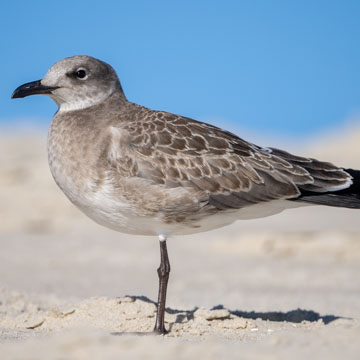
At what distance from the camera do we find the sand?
4984 millimetres

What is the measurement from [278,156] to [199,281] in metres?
4.67

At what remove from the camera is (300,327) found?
6996mm

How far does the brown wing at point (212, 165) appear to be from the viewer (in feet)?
22.1

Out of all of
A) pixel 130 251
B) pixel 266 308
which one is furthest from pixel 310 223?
pixel 266 308

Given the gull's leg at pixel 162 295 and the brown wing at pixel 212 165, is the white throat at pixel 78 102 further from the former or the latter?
the gull's leg at pixel 162 295

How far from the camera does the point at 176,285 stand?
11398 mm

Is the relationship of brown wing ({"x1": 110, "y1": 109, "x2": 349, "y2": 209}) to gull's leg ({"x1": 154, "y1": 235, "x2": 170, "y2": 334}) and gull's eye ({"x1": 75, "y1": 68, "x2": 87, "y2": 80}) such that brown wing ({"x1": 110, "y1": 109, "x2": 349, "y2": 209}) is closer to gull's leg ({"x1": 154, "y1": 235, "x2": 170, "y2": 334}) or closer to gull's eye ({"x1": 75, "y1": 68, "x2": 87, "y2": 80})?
gull's leg ({"x1": 154, "y1": 235, "x2": 170, "y2": 334})

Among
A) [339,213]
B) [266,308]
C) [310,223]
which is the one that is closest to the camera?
[266,308]

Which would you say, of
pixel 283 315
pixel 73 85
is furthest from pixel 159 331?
pixel 73 85

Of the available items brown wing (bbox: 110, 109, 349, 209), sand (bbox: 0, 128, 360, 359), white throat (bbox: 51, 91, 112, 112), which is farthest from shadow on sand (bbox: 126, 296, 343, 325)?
white throat (bbox: 51, 91, 112, 112)

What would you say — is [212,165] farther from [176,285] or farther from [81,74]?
[176,285]

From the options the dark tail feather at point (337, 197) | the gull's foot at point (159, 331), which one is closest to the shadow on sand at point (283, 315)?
the gull's foot at point (159, 331)

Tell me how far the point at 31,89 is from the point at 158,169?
1640 mm

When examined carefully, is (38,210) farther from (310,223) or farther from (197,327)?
(197,327)
